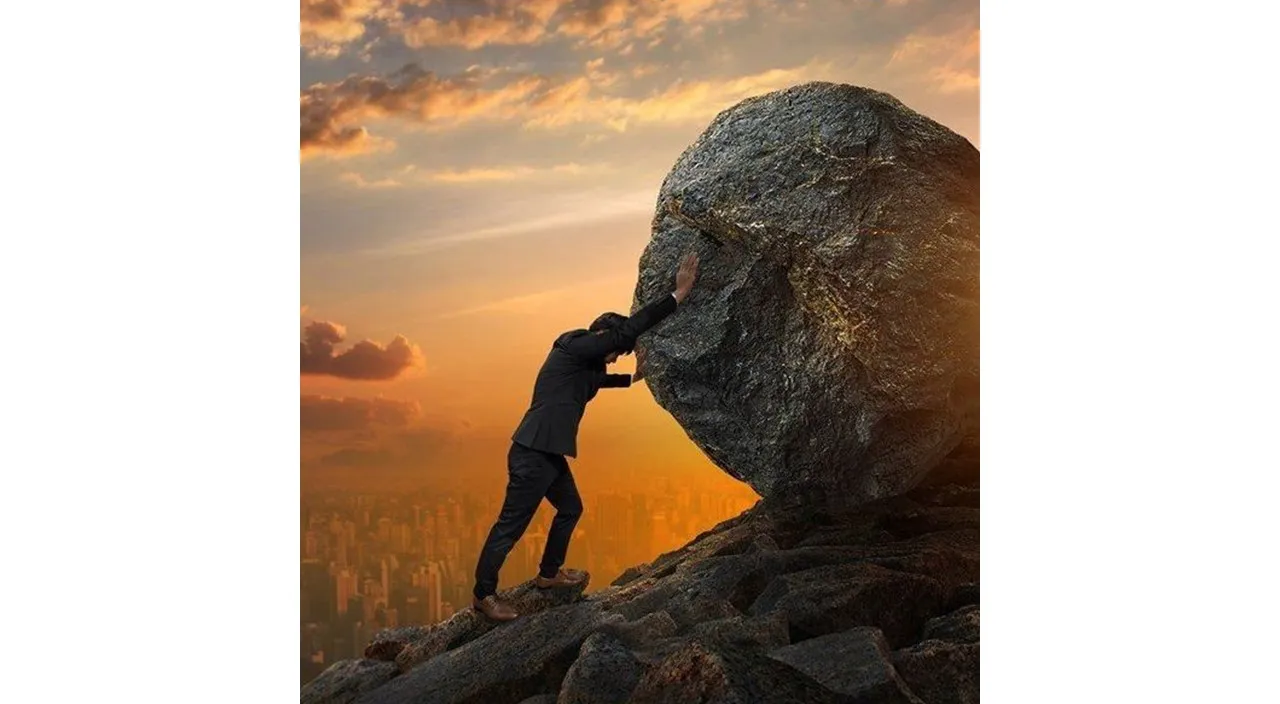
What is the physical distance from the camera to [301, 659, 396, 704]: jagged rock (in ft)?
18.2

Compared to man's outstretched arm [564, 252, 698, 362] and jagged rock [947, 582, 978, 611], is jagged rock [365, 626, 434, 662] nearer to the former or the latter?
man's outstretched arm [564, 252, 698, 362]

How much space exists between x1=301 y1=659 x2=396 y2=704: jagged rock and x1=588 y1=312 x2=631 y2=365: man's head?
62.5 inches

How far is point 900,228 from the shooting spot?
5.45 m

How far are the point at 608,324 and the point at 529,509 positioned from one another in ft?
2.68

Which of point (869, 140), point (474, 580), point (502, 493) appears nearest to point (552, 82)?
point (869, 140)

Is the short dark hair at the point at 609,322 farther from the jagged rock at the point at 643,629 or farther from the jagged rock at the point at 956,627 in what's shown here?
the jagged rock at the point at 956,627

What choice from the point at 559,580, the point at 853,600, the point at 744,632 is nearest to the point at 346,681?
the point at 559,580

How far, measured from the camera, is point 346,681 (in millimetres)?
5598

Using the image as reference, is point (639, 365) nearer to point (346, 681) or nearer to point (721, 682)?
point (721, 682)

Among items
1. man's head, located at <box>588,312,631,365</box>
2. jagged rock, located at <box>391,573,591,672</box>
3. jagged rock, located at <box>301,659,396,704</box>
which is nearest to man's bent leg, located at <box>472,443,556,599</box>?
jagged rock, located at <box>391,573,591,672</box>

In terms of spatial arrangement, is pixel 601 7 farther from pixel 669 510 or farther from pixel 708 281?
pixel 669 510

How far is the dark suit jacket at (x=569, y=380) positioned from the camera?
5.43 m

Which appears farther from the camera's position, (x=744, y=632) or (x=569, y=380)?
(x=569, y=380)

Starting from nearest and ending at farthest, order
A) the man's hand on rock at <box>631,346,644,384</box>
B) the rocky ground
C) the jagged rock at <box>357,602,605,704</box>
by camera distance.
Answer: the rocky ground < the jagged rock at <box>357,602,605,704</box> < the man's hand on rock at <box>631,346,644,384</box>
